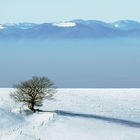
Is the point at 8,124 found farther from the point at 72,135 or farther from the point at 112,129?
the point at 112,129

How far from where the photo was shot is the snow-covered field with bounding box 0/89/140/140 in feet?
192

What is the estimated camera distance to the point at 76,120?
67438 mm

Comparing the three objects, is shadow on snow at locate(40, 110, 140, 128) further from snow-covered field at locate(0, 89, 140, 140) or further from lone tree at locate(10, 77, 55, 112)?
lone tree at locate(10, 77, 55, 112)

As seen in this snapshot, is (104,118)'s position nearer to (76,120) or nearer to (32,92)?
(76,120)

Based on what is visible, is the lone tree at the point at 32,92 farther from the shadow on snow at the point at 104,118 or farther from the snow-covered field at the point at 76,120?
the shadow on snow at the point at 104,118

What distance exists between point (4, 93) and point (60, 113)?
29170mm

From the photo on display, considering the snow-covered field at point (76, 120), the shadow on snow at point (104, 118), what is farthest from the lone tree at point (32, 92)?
the shadow on snow at point (104, 118)

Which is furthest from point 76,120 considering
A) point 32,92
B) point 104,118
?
point 32,92

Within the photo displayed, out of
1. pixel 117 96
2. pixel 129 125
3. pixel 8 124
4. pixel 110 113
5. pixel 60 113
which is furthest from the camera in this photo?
pixel 117 96

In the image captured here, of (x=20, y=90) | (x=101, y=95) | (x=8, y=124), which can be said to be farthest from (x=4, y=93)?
(x=8, y=124)

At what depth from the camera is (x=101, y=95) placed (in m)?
97.9

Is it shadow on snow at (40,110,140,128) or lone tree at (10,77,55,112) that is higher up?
lone tree at (10,77,55,112)

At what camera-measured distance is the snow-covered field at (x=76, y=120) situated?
58.6 metres

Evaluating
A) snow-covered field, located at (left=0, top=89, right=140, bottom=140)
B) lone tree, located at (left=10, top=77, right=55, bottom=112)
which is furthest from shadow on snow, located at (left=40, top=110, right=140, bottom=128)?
lone tree, located at (left=10, top=77, right=55, bottom=112)
